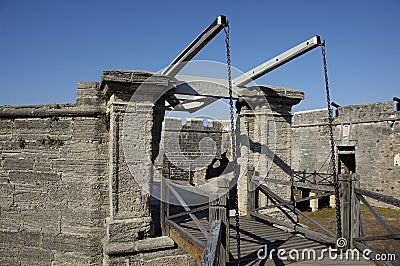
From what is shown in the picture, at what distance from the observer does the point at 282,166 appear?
613 cm

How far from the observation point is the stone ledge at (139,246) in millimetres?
4469

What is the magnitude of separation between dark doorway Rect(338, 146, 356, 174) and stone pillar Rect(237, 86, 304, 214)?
32.5 feet

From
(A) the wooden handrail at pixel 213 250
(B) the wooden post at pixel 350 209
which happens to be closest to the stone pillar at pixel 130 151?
(A) the wooden handrail at pixel 213 250

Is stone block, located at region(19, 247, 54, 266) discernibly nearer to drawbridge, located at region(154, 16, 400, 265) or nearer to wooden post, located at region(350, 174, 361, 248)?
drawbridge, located at region(154, 16, 400, 265)

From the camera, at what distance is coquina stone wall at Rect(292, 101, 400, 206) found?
1293cm

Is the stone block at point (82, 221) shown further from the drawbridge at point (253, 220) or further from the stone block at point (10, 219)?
the drawbridge at point (253, 220)

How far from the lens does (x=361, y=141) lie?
14086mm

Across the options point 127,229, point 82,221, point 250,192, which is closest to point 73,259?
point 82,221

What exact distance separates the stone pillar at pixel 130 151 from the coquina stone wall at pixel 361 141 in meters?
11.3

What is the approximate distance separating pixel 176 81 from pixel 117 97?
96cm

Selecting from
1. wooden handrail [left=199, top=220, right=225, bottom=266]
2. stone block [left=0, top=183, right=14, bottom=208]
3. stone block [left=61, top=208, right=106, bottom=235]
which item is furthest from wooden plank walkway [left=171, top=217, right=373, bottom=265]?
stone block [left=0, top=183, right=14, bottom=208]

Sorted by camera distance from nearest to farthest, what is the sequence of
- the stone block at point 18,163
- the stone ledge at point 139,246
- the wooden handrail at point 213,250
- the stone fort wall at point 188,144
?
the wooden handrail at point 213,250 → the stone ledge at point 139,246 → the stone block at point 18,163 → the stone fort wall at point 188,144

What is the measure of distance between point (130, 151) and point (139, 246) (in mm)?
1289

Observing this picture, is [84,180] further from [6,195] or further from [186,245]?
[186,245]
